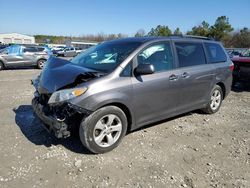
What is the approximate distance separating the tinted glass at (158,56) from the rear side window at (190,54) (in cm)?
27

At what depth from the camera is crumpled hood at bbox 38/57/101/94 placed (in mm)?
3635

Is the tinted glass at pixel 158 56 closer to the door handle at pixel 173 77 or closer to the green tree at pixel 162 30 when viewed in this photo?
the door handle at pixel 173 77

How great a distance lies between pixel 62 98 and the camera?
346cm

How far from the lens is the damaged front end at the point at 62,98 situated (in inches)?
136

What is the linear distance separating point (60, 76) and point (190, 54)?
8.91 feet

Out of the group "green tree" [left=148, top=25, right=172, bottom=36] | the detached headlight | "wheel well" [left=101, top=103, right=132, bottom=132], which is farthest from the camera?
"green tree" [left=148, top=25, right=172, bottom=36]

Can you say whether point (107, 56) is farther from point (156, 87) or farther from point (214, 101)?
point (214, 101)

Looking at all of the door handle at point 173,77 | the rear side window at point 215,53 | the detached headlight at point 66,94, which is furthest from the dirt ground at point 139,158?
the rear side window at point 215,53

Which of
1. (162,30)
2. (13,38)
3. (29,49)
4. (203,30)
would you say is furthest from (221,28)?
(13,38)

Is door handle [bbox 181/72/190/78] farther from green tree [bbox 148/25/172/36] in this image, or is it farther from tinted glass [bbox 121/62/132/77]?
green tree [bbox 148/25/172/36]

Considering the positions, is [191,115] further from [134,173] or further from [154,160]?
[134,173]

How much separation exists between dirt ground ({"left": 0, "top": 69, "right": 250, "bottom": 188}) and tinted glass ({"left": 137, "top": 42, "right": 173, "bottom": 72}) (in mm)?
1265

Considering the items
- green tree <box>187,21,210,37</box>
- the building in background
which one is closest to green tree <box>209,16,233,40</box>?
green tree <box>187,21,210,37</box>

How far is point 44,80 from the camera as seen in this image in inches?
157
